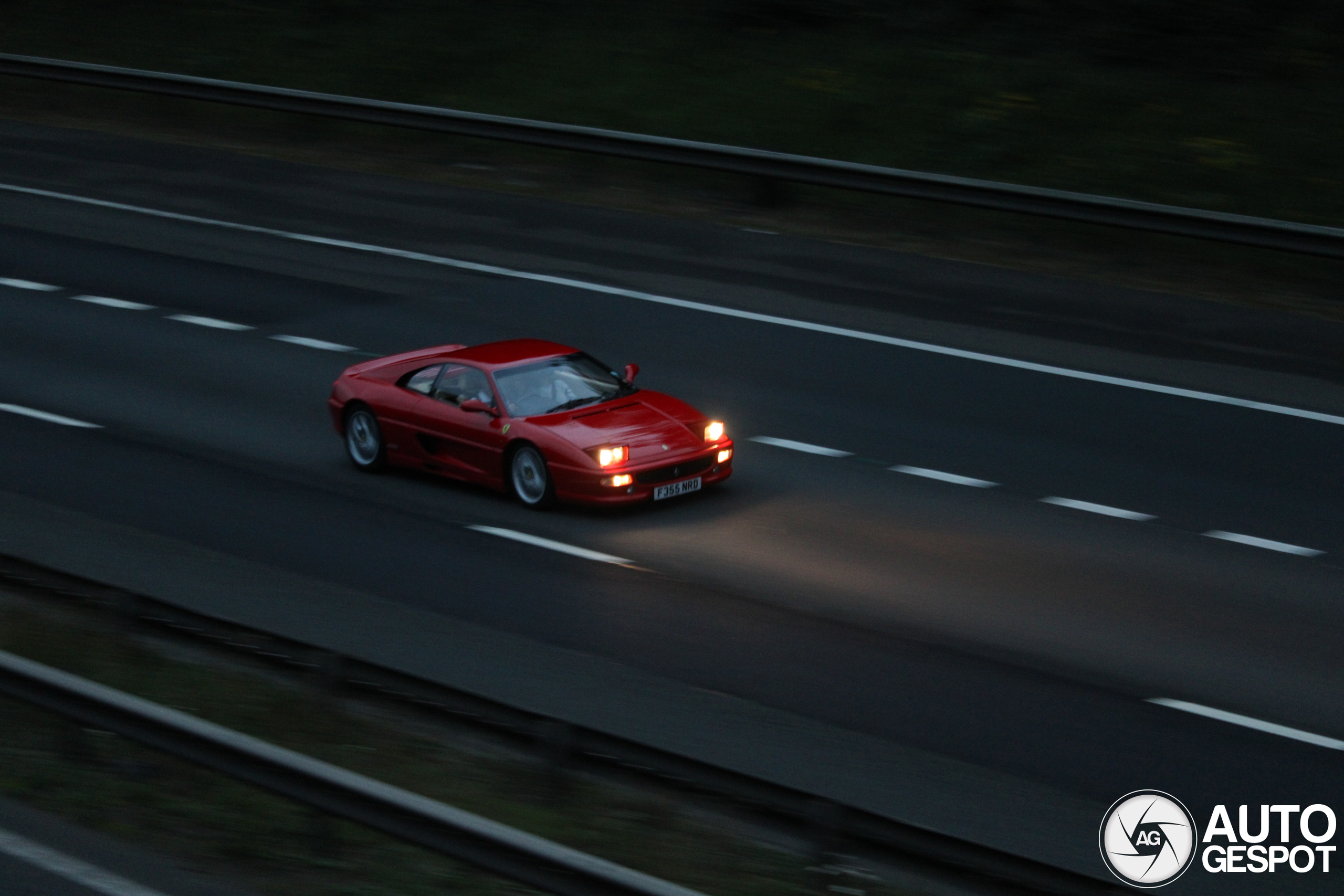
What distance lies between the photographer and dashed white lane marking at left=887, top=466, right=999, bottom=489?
44.0 feet

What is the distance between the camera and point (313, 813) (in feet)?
23.0

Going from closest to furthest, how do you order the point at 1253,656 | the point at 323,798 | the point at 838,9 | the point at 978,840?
the point at 323,798 < the point at 978,840 < the point at 1253,656 < the point at 838,9

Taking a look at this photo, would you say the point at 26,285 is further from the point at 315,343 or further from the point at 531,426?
the point at 531,426

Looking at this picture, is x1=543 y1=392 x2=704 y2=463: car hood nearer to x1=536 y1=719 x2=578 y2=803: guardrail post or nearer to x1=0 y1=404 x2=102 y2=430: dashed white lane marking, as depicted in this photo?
x1=536 y1=719 x2=578 y2=803: guardrail post

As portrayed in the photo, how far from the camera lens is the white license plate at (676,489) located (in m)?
12.9

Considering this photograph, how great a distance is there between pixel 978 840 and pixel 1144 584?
393 centimetres

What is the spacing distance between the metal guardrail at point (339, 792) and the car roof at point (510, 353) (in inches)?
252

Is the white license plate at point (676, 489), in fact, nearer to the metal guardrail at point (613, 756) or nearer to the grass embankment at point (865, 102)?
the metal guardrail at point (613, 756)

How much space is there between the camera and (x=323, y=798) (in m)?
6.55

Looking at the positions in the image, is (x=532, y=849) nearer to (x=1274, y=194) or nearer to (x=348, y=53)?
(x=1274, y=194)

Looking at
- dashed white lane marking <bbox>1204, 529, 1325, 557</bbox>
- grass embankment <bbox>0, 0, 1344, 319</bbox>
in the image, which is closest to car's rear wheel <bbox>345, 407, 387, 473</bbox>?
dashed white lane marking <bbox>1204, 529, 1325, 557</bbox>

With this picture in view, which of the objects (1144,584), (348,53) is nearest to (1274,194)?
(1144,584)

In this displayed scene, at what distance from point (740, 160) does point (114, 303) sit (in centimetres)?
780

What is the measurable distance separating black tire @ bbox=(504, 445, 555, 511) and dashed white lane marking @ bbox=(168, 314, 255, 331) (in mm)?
6042
